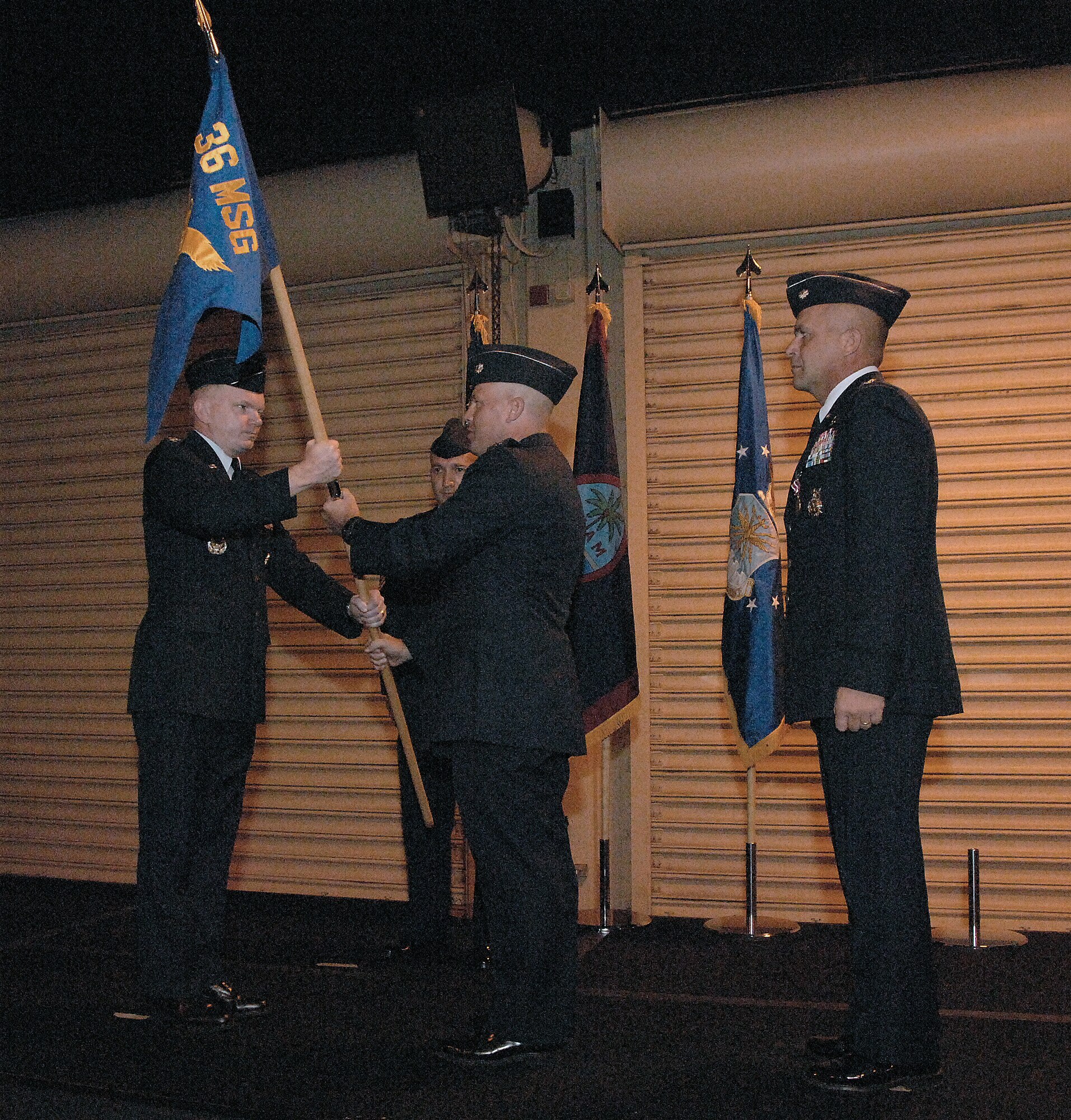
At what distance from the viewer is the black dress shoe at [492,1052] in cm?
267

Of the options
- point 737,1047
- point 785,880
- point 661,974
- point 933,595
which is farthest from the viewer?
point 785,880

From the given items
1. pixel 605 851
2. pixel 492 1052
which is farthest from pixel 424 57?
pixel 492 1052

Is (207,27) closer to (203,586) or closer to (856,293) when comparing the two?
(203,586)

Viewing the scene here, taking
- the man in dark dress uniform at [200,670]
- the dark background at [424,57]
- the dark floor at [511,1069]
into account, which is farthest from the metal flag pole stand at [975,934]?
the dark background at [424,57]

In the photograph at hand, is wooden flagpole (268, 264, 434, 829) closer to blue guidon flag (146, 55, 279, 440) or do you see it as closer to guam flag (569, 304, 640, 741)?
blue guidon flag (146, 55, 279, 440)

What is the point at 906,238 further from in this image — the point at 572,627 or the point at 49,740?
the point at 49,740

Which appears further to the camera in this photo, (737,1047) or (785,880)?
(785,880)

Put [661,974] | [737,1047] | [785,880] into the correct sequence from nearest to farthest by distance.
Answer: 1. [737,1047]
2. [661,974]
3. [785,880]

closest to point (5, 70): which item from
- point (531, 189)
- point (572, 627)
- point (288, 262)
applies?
point (288, 262)

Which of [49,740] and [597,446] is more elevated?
[597,446]

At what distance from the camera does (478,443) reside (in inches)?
117

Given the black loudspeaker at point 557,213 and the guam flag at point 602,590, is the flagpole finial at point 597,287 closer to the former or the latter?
the guam flag at point 602,590

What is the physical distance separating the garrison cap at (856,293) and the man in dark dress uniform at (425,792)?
1.39 metres

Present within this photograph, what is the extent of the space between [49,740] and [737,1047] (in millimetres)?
4246
